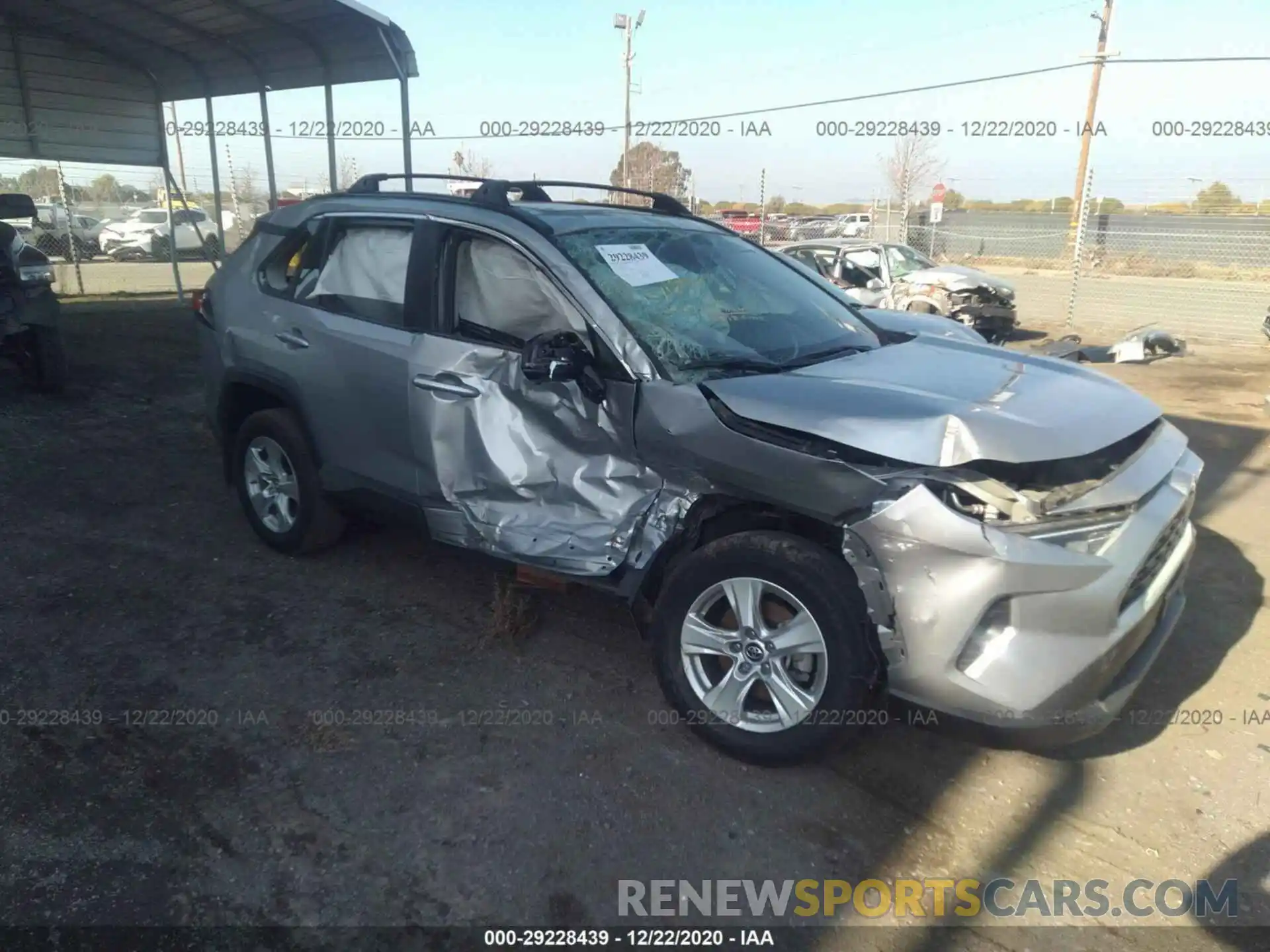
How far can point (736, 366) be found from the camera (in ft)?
11.1

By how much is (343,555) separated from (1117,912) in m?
3.83

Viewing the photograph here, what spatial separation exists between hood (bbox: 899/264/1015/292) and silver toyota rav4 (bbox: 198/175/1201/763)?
8.66 meters

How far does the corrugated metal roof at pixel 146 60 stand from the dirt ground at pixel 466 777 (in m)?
7.07

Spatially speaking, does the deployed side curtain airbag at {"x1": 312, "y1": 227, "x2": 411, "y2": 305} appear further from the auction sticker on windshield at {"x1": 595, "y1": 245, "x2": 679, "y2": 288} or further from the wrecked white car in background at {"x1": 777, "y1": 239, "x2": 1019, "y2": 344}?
the wrecked white car in background at {"x1": 777, "y1": 239, "x2": 1019, "y2": 344}

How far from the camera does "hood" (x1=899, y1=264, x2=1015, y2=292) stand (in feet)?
40.5

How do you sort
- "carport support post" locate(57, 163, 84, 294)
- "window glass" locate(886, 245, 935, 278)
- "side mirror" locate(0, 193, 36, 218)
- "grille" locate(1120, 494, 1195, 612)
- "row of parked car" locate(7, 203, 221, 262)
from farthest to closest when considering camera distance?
1. "row of parked car" locate(7, 203, 221, 262)
2. "carport support post" locate(57, 163, 84, 294)
3. "window glass" locate(886, 245, 935, 278)
4. "side mirror" locate(0, 193, 36, 218)
5. "grille" locate(1120, 494, 1195, 612)

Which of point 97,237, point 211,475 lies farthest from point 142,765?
point 97,237

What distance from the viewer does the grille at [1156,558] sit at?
9.03 ft

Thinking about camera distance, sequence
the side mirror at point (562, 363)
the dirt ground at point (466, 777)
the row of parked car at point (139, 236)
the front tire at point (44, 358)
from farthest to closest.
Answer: the row of parked car at point (139, 236), the front tire at point (44, 358), the side mirror at point (562, 363), the dirt ground at point (466, 777)

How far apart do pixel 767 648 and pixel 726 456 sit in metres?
0.65

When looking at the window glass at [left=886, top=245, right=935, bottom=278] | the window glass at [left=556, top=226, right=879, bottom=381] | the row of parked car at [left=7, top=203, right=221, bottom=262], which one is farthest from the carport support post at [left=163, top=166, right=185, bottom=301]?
the window glass at [left=556, top=226, right=879, bottom=381]

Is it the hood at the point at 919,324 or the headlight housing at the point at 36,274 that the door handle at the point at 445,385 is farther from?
the headlight housing at the point at 36,274

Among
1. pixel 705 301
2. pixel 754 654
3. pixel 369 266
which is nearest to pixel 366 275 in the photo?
pixel 369 266

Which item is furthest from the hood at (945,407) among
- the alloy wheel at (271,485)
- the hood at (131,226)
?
the hood at (131,226)
